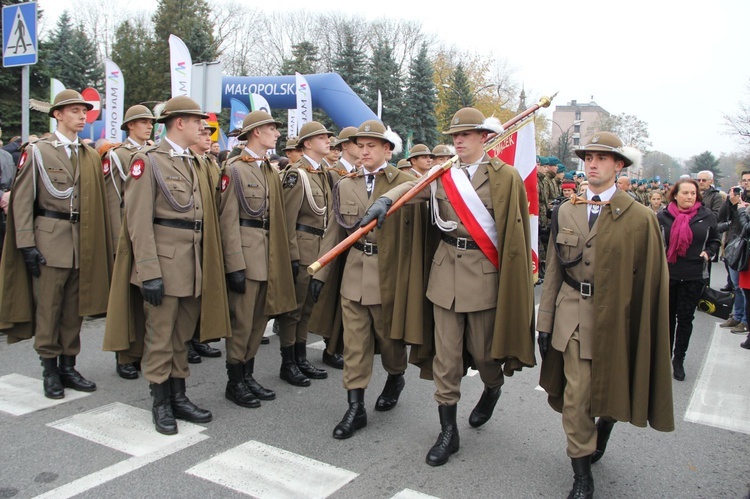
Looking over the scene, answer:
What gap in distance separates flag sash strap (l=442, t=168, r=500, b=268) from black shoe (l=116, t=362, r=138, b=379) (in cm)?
346

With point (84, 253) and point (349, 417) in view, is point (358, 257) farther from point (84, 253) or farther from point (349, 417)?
point (84, 253)

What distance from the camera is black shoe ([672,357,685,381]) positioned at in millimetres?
6105

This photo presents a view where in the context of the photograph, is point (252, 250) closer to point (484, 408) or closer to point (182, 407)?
point (182, 407)

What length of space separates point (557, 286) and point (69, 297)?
403 cm

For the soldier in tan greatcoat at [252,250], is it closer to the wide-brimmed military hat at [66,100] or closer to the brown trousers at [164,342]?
the brown trousers at [164,342]

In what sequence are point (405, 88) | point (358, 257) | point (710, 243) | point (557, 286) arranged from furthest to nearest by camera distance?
point (405, 88) → point (710, 243) → point (358, 257) → point (557, 286)

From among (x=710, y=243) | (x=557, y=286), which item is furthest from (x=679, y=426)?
(x=710, y=243)

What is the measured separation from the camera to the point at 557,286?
389 centimetres

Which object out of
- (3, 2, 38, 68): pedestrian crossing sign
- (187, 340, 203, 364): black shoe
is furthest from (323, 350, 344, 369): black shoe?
(3, 2, 38, 68): pedestrian crossing sign

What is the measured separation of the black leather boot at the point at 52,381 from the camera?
491cm

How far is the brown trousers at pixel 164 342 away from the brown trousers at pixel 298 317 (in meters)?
1.26

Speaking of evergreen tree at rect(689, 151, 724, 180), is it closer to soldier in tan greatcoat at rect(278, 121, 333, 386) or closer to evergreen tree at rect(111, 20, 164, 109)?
evergreen tree at rect(111, 20, 164, 109)

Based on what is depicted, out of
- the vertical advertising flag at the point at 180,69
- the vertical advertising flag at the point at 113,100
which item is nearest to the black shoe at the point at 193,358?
the vertical advertising flag at the point at 180,69

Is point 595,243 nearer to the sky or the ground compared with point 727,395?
nearer to the sky
